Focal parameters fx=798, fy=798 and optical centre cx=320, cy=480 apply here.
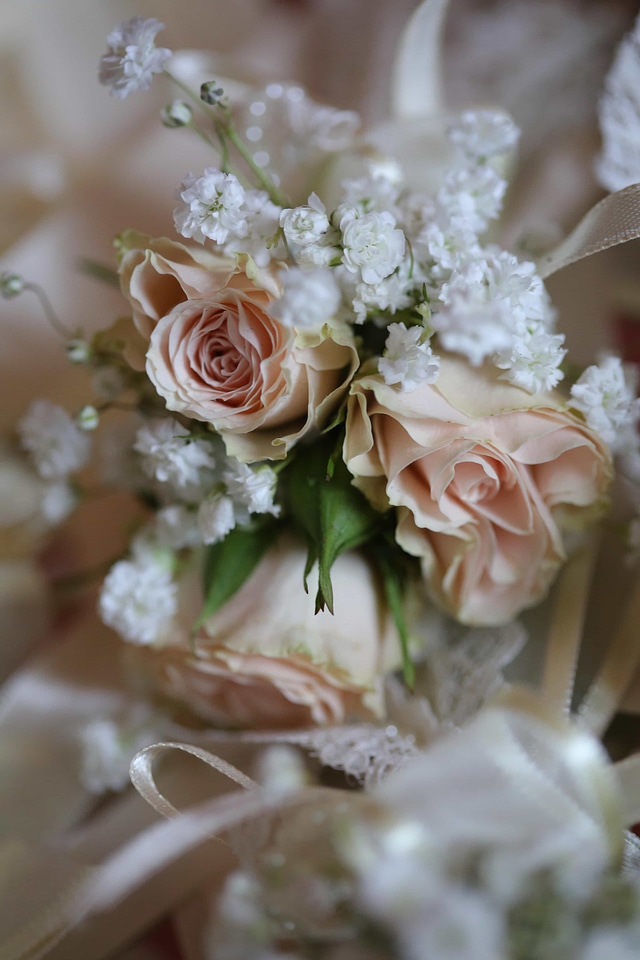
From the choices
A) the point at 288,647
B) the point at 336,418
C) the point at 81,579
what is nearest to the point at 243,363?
the point at 336,418

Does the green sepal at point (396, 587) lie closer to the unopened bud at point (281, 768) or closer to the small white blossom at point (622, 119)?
the unopened bud at point (281, 768)

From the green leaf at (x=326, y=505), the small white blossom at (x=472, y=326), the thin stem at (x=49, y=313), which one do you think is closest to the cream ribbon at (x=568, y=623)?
the green leaf at (x=326, y=505)

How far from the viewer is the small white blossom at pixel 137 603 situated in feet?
1.60

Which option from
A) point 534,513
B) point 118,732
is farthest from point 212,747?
point 534,513

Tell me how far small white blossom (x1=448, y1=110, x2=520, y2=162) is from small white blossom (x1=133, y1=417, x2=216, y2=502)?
24cm

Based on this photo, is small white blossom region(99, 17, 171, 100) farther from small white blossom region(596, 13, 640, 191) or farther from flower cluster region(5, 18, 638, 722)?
small white blossom region(596, 13, 640, 191)

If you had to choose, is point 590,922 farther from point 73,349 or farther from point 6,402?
point 6,402

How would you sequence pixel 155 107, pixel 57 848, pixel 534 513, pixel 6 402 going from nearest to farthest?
1. pixel 534 513
2. pixel 57 848
3. pixel 6 402
4. pixel 155 107

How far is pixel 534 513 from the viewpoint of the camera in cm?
44

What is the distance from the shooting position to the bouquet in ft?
1.15

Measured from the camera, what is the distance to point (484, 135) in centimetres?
48

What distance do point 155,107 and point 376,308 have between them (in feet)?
1.63

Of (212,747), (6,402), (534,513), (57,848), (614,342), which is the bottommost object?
(57,848)

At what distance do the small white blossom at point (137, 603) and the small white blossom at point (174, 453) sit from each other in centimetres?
7
